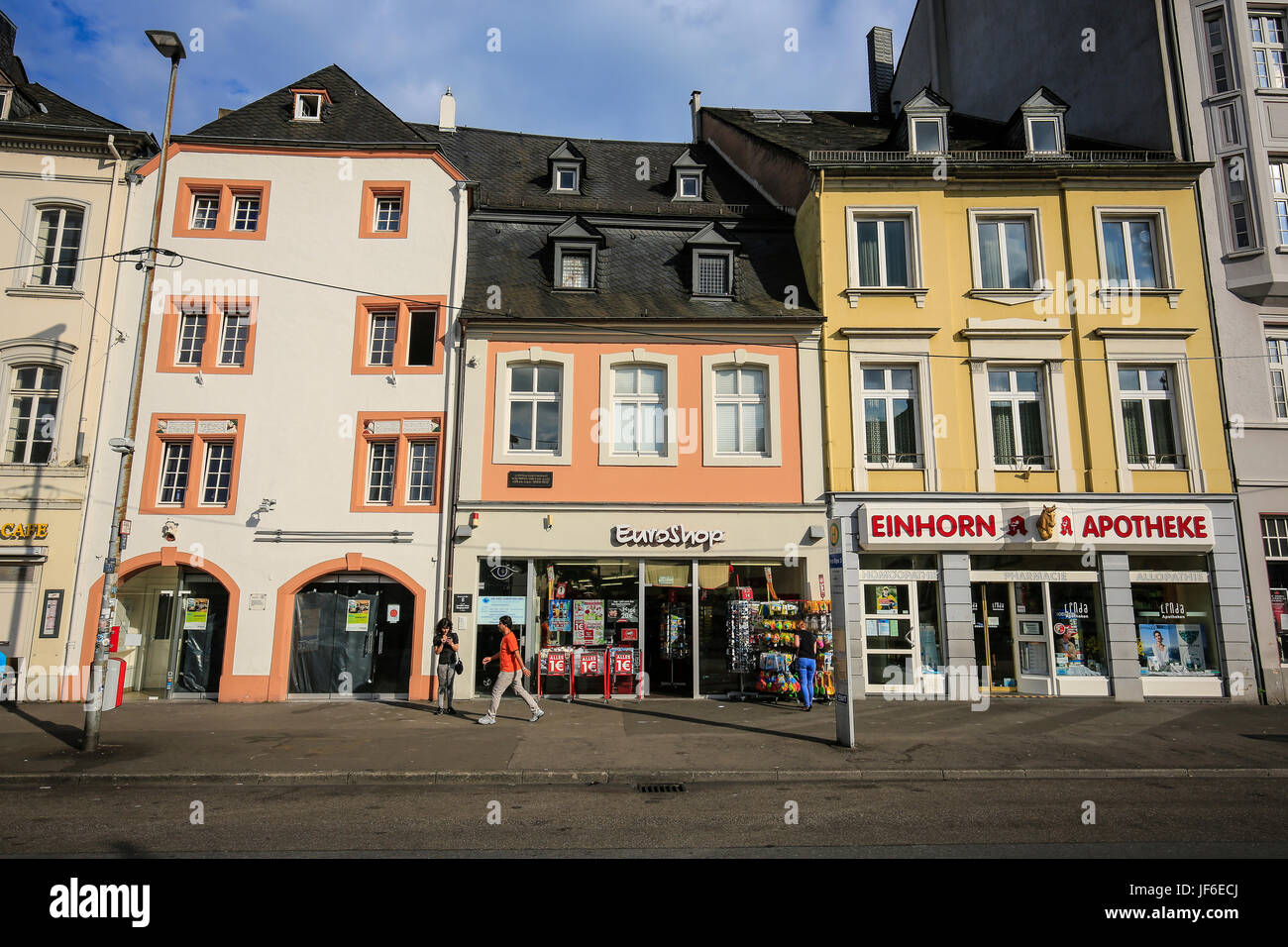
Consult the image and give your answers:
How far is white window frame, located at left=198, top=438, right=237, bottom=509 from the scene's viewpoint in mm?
16047

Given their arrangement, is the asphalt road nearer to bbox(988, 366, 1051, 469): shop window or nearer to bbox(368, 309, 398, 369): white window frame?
bbox(988, 366, 1051, 469): shop window

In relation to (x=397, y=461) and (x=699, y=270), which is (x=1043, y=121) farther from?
(x=397, y=461)

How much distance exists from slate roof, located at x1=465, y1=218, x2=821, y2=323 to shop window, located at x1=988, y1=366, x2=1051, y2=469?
171 inches

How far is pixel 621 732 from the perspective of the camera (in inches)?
482

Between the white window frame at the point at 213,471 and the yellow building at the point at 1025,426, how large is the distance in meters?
12.7

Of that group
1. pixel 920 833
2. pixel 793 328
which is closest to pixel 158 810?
pixel 920 833

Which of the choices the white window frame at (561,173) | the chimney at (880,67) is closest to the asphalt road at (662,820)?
the white window frame at (561,173)

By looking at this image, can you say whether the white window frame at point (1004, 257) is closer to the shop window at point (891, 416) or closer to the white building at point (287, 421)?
the shop window at point (891, 416)

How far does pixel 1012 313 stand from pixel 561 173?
12.1 metres

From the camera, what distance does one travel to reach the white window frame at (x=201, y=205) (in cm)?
1722

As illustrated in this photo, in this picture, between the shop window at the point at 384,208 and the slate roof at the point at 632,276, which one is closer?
the slate roof at the point at 632,276

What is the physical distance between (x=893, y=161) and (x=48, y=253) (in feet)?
62.2
